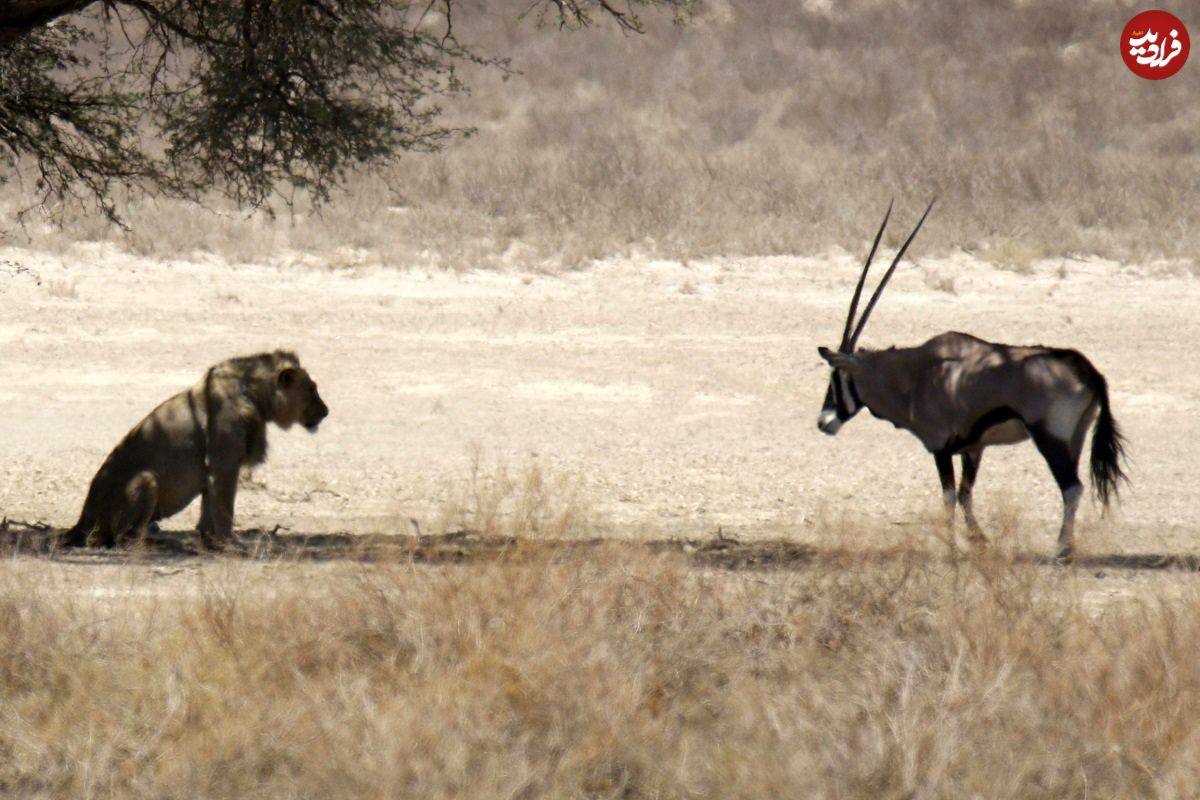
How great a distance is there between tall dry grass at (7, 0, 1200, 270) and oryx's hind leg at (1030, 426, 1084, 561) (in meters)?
8.56

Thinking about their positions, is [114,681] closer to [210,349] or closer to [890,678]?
[890,678]

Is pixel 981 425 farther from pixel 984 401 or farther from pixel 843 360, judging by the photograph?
pixel 843 360

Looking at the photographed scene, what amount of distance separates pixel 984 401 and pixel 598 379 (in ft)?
26.8

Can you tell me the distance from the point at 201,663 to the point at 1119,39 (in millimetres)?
31189

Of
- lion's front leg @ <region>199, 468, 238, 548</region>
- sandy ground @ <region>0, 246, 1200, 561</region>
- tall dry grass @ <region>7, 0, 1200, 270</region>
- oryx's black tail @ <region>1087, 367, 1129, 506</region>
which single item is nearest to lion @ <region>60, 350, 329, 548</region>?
lion's front leg @ <region>199, 468, 238, 548</region>

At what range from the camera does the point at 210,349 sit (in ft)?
60.5

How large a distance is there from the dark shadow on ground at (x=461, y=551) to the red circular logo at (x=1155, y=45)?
24.8 metres

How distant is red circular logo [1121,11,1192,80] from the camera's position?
33.2 meters

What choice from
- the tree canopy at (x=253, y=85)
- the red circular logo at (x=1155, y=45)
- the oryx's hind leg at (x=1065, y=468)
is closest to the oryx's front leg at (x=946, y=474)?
the oryx's hind leg at (x=1065, y=468)

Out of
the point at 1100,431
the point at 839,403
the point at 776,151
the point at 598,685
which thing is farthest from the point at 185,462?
the point at 776,151

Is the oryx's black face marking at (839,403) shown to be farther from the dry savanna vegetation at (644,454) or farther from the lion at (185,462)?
the lion at (185,462)

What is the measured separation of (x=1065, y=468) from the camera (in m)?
9.63

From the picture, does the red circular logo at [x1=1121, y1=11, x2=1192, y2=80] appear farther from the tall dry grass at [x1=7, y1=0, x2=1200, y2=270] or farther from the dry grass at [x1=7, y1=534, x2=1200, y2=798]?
the dry grass at [x1=7, y1=534, x2=1200, y2=798]

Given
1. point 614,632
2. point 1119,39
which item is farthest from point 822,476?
point 1119,39
